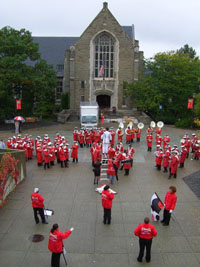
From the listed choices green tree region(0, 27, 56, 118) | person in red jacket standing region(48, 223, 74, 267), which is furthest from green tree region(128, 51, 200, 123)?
person in red jacket standing region(48, 223, 74, 267)

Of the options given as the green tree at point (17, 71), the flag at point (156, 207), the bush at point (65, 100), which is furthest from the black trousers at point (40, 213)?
the bush at point (65, 100)

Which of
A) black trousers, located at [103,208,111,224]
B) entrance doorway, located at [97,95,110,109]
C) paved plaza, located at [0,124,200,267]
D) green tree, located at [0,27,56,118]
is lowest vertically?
paved plaza, located at [0,124,200,267]

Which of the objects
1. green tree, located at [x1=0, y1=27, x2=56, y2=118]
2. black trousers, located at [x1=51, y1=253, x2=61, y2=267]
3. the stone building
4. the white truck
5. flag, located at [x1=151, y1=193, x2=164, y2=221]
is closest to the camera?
black trousers, located at [x1=51, y1=253, x2=61, y2=267]

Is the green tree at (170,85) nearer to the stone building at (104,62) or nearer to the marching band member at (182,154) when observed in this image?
the stone building at (104,62)

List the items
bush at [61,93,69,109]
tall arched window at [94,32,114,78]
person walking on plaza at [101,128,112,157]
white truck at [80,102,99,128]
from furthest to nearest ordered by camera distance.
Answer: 1. bush at [61,93,69,109]
2. tall arched window at [94,32,114,78]
3. white truck at [80,102,99,128]
4. person walking on plaza at [101,128,112,157]

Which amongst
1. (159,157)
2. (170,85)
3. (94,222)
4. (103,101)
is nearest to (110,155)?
(159,157)

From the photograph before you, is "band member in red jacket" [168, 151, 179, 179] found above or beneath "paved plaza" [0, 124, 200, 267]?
above

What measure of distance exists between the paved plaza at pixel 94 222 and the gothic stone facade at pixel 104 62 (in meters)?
28.0

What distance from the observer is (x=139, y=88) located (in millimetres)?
37406

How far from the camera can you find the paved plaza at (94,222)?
7.80 metres

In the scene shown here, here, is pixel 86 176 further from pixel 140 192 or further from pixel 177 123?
pixel 177 123

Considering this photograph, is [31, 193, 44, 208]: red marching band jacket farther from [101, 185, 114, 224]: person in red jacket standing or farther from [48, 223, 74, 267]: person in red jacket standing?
[48, 223, 74, 267]: person in red jacket standing

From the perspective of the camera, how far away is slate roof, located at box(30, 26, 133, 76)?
5012 cm

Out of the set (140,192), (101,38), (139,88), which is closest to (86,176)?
(140,192)
